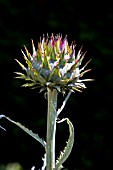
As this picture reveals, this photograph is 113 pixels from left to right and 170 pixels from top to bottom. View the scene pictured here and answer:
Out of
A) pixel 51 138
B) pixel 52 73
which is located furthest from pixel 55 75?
pixel 51 138

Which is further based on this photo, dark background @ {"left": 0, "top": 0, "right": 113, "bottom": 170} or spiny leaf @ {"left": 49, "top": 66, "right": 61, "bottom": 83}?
dark background @ {"left": 0, "top": 0, "right": 113, "bottom": 170}

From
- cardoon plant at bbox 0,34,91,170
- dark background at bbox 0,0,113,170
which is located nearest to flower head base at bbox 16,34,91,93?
cardoon plant at bbox 0,34,91,170

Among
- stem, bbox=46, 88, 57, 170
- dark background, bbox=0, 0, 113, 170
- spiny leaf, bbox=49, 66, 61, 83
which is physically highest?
dark background, bbox=0, 0, 113, 170

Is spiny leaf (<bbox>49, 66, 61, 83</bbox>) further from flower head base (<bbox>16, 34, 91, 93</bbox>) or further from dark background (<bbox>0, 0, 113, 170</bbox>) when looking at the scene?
dark background (<bbox>0, 0, 113, 170</bbox>)

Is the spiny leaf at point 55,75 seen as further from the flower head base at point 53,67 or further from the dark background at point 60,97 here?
the dark background at point 60,97

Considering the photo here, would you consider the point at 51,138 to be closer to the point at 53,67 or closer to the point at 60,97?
the point at 53,67

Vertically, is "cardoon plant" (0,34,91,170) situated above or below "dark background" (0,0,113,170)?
below

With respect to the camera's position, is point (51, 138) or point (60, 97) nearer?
point (51, 138)
